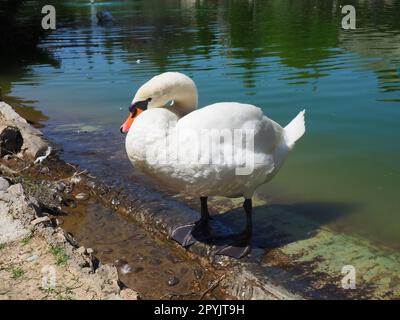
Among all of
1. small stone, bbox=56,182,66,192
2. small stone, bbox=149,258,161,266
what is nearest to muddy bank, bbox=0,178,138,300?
small stone, bbox=149,258,161,266

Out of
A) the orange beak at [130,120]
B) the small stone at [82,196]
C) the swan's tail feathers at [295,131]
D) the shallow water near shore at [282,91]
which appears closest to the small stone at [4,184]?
the small stone at [82,196]

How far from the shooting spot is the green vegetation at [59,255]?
3871 mm

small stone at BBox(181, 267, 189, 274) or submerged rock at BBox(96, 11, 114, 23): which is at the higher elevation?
submerged rock at BBox(96, 11, 114, 23)

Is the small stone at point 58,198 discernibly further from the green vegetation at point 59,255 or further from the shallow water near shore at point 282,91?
the green vegetation at point 59,255

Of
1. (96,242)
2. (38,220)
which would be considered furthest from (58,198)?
Answer: (38,220)

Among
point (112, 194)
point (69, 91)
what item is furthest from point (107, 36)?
point (112, 194)

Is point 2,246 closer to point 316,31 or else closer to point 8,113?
point 8,113

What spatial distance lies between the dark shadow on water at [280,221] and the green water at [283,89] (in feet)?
0.13

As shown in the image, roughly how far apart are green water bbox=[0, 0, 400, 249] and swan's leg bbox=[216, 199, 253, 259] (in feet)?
4.06

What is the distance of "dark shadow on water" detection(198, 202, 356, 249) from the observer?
511cm

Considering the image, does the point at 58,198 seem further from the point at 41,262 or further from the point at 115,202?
the point at 41,262

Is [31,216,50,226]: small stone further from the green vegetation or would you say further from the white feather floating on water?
the white feather floating on water
